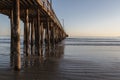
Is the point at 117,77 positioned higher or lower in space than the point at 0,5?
lower

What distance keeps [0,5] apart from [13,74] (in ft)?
25.9

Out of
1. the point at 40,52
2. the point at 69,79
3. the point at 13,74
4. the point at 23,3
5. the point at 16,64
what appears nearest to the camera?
the point at 69,79

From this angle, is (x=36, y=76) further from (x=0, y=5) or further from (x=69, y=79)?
(x=0, y=5)

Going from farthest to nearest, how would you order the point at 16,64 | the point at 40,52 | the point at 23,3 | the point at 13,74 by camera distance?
the point at 40,52, the point at 23,3, the point at 16,64, the point at 13,74

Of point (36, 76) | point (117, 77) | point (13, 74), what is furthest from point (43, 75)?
point (117, 77)

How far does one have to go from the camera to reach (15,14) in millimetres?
12703

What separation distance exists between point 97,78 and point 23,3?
8008mm

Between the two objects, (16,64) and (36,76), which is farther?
(16,64)

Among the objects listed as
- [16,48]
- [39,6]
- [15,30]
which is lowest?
[16,48]

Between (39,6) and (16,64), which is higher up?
(39,6)

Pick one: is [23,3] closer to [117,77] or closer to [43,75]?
[43,75]

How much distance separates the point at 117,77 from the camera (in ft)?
36.9

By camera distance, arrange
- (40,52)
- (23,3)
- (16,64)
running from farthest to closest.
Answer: (40,52)
(23,3)
(16,64)

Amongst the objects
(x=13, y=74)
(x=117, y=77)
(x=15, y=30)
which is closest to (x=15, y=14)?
(x=15, y=30)
